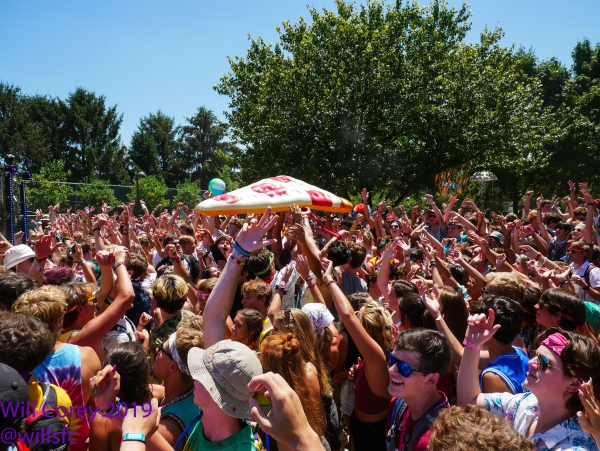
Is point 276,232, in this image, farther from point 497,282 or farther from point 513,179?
point 513,179

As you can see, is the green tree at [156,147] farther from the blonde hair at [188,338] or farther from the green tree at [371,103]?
the blonde hair at [188,338]

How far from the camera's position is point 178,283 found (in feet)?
14.6

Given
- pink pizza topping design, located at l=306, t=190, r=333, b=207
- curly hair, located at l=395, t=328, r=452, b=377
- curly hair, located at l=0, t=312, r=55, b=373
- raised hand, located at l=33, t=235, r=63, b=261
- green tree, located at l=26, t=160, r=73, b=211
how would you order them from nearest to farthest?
curly hair, located at l=0, t=312, r=55, b=373 < curly hair, located at l=395, t=328, r=452, b=377 < raised hand, located at l=33, t=235, r=63, b=261 < pink pizza topping design, located at l=306, t=190, r=333, b=207 < green tree, located at l=26, t=160, r=73, b=211

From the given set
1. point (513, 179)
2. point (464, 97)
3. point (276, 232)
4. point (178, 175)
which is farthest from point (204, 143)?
point (276, 232)

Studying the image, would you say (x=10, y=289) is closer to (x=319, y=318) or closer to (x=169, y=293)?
(x=169, y=293)

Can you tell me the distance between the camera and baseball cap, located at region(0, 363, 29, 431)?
192 cm

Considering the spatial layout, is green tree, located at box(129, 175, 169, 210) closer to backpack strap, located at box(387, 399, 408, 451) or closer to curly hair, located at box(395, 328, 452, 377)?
backpack strap, located at box(387, 399, 408, 451)

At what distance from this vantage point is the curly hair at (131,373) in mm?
2730

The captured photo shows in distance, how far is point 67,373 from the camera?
2.93 m

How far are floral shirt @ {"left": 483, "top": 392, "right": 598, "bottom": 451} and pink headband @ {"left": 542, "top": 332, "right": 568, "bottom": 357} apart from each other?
0.31m

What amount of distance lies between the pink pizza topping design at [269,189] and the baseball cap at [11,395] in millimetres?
4560

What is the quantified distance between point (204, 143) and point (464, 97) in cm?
5271

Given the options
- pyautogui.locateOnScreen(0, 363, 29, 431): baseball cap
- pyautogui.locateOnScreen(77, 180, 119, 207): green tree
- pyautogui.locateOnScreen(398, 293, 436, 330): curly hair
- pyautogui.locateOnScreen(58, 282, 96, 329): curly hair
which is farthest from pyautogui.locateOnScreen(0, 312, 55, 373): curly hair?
pyautogui.locateOnScreen(77, 180, 119, 207): green tree

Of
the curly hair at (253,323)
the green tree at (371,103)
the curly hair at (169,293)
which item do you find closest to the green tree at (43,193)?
the green tree at (371,103)
